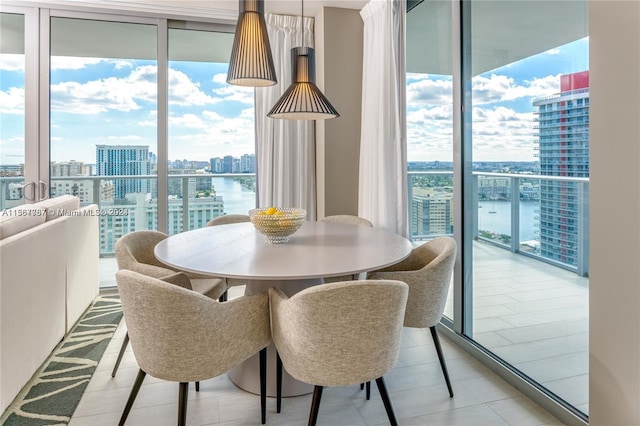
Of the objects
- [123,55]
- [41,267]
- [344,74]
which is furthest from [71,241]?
[344,74]

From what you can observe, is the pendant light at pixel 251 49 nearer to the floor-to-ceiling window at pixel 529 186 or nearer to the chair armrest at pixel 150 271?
the chair armrest at pixel 150 271

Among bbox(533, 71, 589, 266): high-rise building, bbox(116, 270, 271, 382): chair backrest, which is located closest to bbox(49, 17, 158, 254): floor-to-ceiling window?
bbox(116, 270, 271, 382): chair backrest

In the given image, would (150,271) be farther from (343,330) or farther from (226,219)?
(343,330)

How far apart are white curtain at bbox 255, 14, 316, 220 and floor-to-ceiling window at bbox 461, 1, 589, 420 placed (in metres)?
1.80

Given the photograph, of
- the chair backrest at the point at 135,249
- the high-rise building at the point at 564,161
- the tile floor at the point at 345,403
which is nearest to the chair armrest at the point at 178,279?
the chair backrest at the point at 135,249

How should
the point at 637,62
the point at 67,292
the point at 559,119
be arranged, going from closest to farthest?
the point at 637,62, the point at 559,119, the point at 67,292

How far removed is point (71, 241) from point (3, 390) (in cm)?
118

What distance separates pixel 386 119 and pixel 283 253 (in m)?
1.76

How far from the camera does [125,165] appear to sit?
13.1 ft

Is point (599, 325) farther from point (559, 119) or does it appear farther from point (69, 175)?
point (69, 175)

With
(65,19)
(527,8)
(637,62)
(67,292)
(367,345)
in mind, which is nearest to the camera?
(637,62)

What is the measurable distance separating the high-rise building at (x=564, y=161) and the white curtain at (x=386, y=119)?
1.29 m

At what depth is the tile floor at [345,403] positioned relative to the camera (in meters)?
1.96

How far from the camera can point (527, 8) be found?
2146 millimetres
